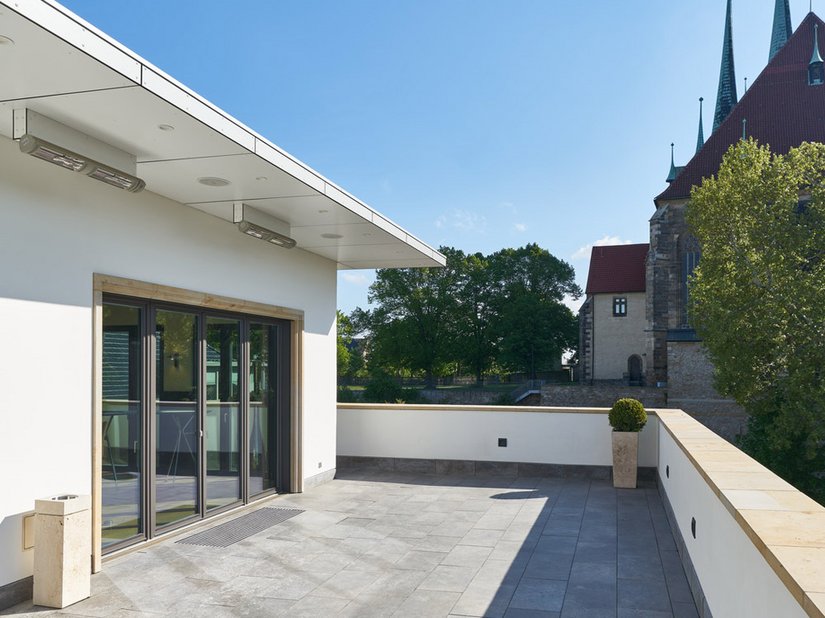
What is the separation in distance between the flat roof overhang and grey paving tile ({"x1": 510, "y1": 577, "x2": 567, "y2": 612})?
3715mm

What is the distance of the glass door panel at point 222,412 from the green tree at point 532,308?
1666 inches

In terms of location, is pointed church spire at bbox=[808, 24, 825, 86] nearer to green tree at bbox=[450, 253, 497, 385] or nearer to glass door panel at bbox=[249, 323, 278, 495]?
green tree at bbox=[450, 253, 497, 385]

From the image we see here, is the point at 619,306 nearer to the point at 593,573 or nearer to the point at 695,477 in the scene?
the point at 593,573

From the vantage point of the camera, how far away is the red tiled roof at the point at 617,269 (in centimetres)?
4784

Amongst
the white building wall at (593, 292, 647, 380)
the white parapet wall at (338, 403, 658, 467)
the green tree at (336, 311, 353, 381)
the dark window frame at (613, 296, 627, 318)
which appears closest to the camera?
the white parapet wall at (338, 403, 658, 467)

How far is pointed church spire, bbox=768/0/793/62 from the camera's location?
42406 mm

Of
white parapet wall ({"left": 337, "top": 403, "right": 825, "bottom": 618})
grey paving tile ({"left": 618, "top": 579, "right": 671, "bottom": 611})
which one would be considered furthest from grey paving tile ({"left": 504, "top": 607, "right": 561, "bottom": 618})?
white parapet wall ({"left": 337, "top": 403, "right": 825, "bottom": 618})

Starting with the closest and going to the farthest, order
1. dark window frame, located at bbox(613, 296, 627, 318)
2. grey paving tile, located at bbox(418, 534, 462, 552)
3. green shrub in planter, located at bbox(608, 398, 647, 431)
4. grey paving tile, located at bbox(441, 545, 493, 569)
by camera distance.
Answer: grey paving tile, located at bbox(441, 545, 493, 569) → grey paving tile, located at bbox(418, 534, 462, 552) → green shrub in planter, located at bbox(608, 398, 647, 431) → dark window frame, located at bbox(613, 296, 627, 318)

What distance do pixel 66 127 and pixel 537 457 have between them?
8227mm

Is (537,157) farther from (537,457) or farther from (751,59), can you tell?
(751,59)

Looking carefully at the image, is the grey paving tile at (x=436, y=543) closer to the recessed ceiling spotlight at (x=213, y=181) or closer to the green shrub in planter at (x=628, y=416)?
the recessed ceiling spotlight at (x=213, y=181)

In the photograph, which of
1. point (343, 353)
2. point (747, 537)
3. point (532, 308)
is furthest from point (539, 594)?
point (343, 353)

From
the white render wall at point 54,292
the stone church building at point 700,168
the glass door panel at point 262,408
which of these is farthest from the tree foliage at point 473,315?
the white render wall at point 54,292

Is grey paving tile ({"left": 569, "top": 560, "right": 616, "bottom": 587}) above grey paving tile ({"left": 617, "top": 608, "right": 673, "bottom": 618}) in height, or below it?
below
